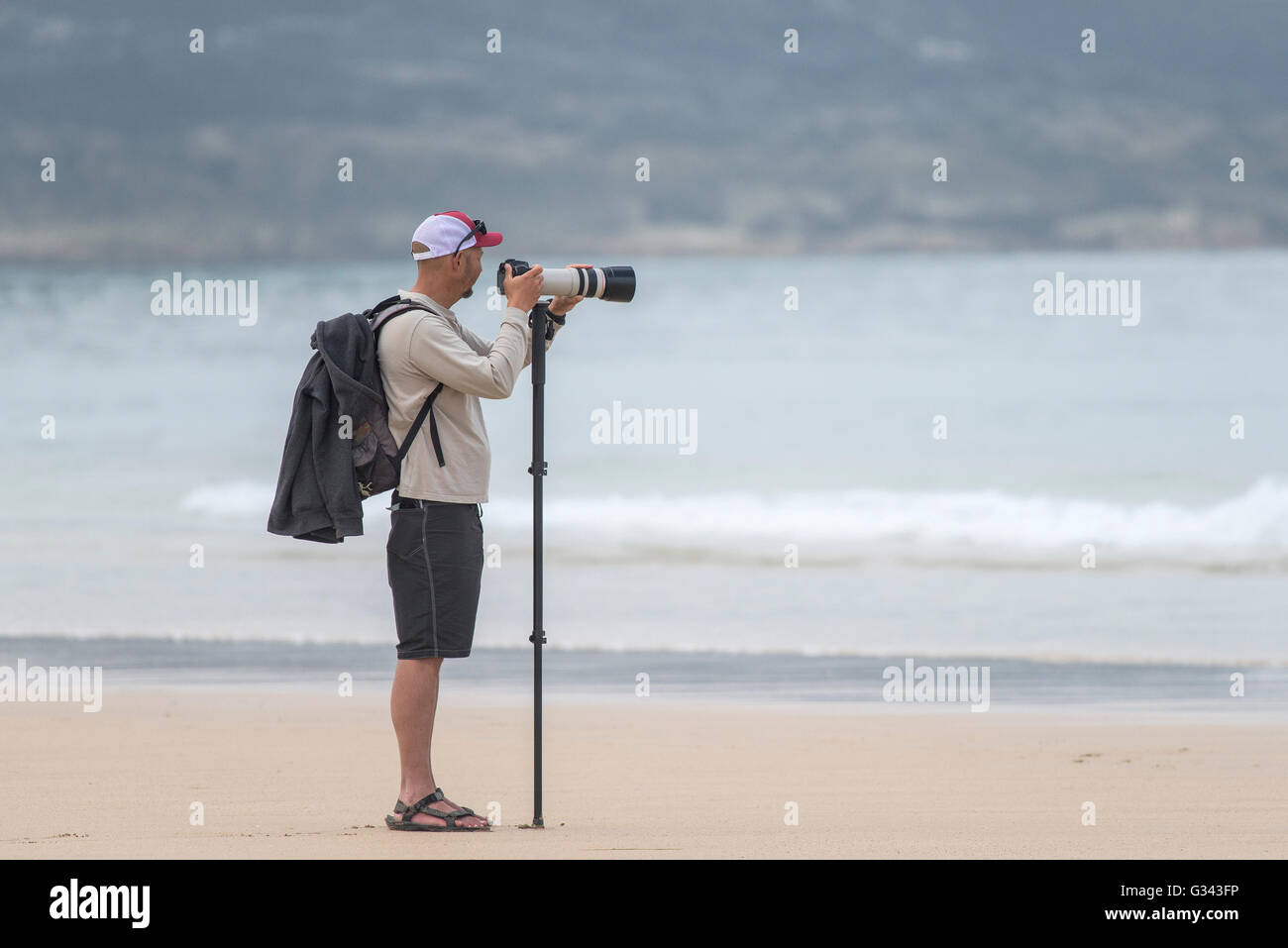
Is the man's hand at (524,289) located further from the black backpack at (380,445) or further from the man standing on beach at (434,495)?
the black backpack at (380,445)

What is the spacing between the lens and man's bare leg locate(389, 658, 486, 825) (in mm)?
3900

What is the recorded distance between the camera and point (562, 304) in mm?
4176

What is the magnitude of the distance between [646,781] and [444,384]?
1.81 m

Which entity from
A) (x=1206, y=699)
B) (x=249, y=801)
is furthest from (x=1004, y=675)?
(x=249, y=801)

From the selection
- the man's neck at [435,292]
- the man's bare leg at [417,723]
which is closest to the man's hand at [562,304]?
the man's neck at [435,292]

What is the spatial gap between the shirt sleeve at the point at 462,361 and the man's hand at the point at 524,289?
126 mm

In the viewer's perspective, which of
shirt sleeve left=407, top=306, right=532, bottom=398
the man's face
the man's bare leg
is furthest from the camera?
the man's face

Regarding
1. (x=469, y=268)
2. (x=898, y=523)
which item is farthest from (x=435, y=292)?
(x=898, y=523)

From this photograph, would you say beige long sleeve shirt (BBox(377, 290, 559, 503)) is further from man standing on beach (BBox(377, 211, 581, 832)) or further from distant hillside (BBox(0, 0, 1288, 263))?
distant hillside (BBox(0, 0, 1288, 263))

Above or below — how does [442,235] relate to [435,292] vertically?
above

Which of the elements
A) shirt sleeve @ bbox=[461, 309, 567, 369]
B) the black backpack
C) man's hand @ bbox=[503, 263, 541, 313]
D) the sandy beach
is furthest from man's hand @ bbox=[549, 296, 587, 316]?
the sandy beach

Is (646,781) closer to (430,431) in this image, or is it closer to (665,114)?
(430,431)

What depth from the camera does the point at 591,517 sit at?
13859mm

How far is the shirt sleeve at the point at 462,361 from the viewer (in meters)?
3.76
